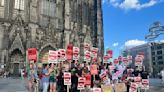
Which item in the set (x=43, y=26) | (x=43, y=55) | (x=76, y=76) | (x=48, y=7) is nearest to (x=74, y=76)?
(x=76, y=76)

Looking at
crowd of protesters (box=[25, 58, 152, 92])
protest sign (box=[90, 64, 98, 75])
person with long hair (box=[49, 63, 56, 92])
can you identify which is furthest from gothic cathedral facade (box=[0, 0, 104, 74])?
protest sign (box=[90, 64, 98, 75])

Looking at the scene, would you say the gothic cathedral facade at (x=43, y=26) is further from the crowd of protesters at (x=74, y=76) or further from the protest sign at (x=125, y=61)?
the crowd of protesters at (x=74, y=76)

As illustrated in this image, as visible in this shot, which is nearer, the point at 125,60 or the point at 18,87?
the point at 125,60

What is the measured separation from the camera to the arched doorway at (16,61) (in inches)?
1437

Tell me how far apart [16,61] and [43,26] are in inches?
276

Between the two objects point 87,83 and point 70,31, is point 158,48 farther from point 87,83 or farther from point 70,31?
point 87,83

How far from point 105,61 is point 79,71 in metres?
3.78

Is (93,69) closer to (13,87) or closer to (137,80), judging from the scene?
(137,80)

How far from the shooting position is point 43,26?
40250 mm

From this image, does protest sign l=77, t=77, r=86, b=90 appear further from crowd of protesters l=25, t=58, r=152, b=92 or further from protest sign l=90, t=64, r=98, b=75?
protest sign l=90, t=64, r=98, b=75

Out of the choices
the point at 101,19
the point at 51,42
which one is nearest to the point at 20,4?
the point at 51,42

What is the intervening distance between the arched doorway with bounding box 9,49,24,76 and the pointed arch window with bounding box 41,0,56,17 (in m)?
7.66

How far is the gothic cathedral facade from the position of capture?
36.4 metres

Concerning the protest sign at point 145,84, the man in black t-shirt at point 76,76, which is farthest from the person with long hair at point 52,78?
the protest sign at point 145,84
